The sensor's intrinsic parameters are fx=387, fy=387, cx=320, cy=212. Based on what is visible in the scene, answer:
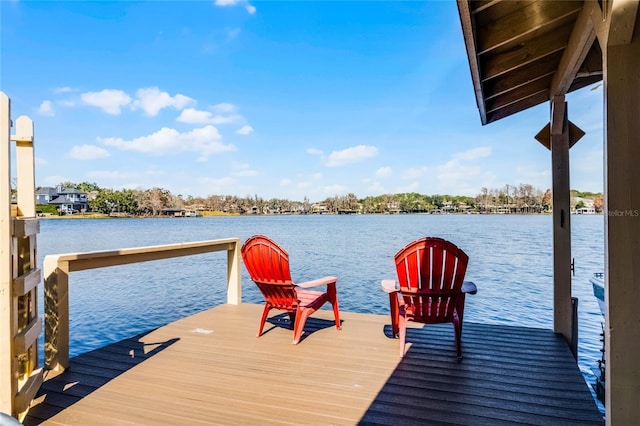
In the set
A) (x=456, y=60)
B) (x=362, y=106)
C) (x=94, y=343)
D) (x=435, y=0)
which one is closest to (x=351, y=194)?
(x=362, y=106)

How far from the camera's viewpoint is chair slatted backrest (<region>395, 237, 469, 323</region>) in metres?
3.04

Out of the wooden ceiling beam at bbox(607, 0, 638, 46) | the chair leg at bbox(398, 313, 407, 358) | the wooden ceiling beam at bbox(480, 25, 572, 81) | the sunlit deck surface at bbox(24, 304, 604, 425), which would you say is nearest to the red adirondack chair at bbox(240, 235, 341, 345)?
the sunlit deck surface at bbox(24, 304, 604, 425)

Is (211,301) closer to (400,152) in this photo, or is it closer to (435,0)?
(435,0)

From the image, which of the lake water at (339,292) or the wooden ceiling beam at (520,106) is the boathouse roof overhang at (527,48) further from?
the lake water at (339,292)

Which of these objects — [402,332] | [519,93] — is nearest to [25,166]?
[402,332]

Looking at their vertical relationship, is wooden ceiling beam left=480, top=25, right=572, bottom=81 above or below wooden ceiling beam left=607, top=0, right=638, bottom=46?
above

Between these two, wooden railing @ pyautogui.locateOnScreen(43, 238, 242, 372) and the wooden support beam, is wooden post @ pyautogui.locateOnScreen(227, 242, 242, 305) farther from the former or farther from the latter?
the wooden support beam

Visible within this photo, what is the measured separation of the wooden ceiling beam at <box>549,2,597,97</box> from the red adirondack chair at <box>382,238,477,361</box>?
1.53 m

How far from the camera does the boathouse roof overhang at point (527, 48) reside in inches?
94.3

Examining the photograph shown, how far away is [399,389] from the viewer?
244 centimetres

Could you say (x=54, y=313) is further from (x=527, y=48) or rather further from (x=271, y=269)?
(x=527, y=48)

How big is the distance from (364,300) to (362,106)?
27644 mm

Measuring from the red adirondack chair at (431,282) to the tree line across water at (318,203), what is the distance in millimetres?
34338

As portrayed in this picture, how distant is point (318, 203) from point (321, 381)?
51922 millimetres
